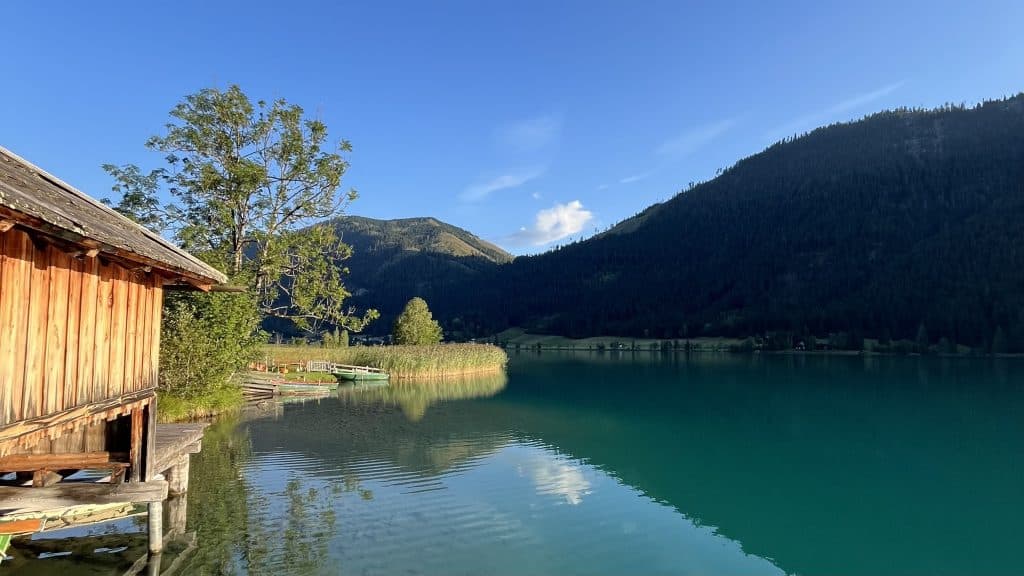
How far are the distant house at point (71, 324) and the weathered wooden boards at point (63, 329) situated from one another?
1 centimetres

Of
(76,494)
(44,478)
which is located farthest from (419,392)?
(76,494)

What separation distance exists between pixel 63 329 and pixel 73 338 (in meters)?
0.27

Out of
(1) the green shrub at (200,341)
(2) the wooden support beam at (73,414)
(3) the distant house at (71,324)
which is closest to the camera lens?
(3) the distant house at (71,324)

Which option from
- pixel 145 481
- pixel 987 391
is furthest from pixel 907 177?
pixel 145 481

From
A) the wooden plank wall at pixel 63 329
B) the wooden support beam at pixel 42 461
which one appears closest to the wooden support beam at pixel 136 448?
the wooden support beam at pixel 42 461

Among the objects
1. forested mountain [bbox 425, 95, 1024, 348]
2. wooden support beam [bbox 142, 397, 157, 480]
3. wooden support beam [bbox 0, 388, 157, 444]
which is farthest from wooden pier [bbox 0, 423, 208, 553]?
forested mountain [bbox 425, 95, 1024, 348]

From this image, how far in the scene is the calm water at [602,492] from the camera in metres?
11.2

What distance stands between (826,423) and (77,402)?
3131cm

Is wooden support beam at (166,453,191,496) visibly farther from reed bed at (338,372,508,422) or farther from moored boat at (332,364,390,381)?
moored boat at (332,364,390,381)

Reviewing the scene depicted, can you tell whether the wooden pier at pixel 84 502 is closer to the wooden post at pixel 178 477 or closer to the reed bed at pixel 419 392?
the wooden post at pixel 178 477

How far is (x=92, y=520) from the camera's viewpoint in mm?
10578

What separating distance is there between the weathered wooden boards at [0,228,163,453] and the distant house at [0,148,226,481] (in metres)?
0.01

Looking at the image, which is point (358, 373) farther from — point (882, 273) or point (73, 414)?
point (882, 273)

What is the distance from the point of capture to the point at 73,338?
22.8 feet
